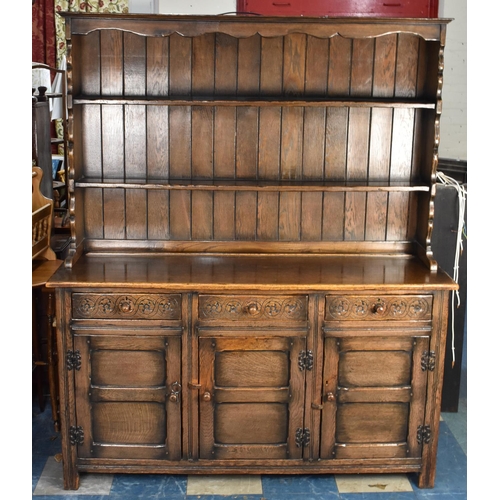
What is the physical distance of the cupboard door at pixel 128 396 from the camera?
2.82m

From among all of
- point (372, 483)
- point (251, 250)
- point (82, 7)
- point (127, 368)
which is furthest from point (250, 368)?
point (82, 7)

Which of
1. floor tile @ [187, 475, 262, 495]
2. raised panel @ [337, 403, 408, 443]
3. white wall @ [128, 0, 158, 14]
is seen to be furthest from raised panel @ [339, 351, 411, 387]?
white wall @ [128, 0, 158, 14]

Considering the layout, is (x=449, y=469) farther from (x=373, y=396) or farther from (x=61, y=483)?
(x=61, y=483)

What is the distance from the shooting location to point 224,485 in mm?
2945

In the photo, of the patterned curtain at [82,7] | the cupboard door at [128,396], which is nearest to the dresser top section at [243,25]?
the cupboard door at [128,396]

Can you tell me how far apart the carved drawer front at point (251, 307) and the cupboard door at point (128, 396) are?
20 centimetres

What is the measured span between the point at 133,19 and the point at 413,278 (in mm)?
1626

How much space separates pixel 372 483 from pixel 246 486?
1.88 feet

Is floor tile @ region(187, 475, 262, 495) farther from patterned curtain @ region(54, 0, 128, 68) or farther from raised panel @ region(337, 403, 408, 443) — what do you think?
patterned curtain @ region(54, 0, 128, 68)

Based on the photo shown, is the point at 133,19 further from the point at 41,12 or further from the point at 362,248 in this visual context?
the point at 41,12

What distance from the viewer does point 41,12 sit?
6.56m

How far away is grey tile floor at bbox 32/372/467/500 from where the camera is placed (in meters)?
2.87

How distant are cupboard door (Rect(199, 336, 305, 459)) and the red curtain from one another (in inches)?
192

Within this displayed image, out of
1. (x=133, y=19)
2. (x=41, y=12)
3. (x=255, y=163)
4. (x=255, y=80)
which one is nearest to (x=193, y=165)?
(x=255, y=163)
